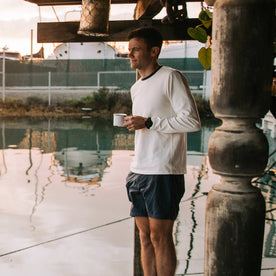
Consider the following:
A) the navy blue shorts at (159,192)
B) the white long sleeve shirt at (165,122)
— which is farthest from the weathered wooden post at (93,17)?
the navy blue shorts at (159,192)

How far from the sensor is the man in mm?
2816

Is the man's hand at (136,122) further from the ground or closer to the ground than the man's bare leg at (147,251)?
further from the ground

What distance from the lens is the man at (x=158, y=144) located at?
2.82 meters

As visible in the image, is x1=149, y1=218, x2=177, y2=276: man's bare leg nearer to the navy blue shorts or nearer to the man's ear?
the navy blue shorts

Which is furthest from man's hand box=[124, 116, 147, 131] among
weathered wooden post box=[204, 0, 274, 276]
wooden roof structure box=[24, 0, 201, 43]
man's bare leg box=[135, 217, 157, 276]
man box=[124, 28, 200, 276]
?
weathered wooden post box=[204, 0, 274, 276]

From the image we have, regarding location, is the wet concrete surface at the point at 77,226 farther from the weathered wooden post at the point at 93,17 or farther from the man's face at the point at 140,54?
the weathered wooden post at the point at 93,17

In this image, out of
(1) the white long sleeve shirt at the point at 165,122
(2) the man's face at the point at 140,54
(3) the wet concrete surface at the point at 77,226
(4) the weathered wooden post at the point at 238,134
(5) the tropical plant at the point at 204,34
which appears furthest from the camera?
(3) the wet concrete surface at the point at 77,226

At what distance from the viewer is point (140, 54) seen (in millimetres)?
2990

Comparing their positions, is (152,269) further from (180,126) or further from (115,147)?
(115,147)

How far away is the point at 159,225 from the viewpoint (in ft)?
9.34

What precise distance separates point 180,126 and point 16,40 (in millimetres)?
28707

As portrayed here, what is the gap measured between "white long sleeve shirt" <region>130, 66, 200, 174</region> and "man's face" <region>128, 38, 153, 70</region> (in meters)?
0.10

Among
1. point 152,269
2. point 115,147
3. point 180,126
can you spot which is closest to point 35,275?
point 152,269

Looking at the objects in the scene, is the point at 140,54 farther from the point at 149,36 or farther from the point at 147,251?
the point at 147,251
